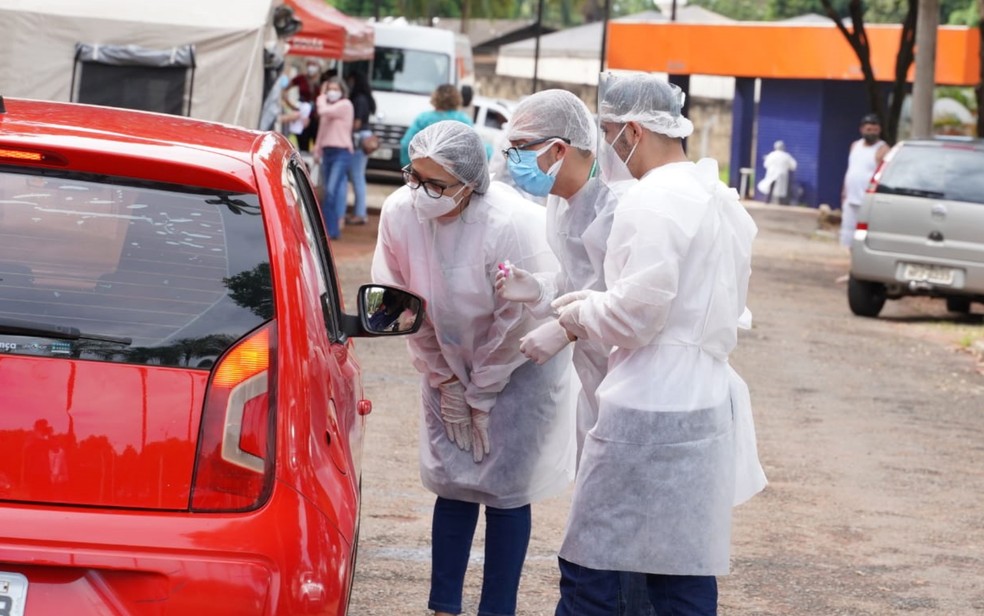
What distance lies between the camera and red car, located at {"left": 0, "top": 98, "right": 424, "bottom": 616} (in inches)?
124

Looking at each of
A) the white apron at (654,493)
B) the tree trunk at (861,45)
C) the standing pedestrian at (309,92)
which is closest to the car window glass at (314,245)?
the white apron at (654,493)

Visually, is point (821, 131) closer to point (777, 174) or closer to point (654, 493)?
point (777, 174)

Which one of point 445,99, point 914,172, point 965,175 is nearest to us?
point 445,99

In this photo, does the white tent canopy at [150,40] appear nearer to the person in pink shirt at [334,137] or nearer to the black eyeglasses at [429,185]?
the person in pink shirt at [334,137]

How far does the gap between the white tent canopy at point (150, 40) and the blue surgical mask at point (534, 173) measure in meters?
10.1

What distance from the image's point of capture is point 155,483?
3.22m

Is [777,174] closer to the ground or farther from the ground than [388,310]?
closer to the ground

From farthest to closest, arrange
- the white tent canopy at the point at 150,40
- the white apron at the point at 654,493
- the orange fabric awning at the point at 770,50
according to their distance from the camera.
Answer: the orange fabric awning at the point at 770,50 → the white tent canopy at the point at 150,40 → the white apron at the point at 654,493

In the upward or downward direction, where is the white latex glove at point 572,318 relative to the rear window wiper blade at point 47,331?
downward

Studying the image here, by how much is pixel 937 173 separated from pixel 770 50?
21727mm

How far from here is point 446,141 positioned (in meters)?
4.80

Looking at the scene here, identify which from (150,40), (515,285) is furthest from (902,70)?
(515,285)

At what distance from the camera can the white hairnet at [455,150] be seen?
15.7 ft

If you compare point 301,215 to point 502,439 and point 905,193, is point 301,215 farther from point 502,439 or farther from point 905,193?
point 905,193
